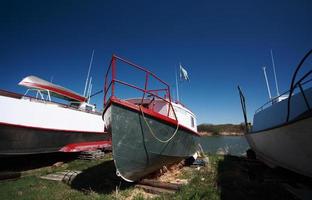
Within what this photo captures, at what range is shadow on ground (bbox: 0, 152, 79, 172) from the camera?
8.48 m

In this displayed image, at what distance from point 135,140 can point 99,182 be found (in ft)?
8.44

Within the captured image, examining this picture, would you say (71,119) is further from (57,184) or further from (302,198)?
(302,198)

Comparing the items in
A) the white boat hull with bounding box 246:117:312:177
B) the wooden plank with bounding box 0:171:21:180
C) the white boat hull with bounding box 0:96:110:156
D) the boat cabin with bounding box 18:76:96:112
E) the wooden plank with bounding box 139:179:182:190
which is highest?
the boat cabin with bounding box 18:76:96:112

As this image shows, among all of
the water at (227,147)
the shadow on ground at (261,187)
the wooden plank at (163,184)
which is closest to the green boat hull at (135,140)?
the wooden plank at (163,184)

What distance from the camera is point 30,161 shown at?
979 centimetres

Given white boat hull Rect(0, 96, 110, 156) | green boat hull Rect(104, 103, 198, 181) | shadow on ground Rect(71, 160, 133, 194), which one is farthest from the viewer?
white boat hull Rect(0, 96, 110, 156)

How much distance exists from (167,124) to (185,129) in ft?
4.51

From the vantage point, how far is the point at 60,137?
30.6 feet

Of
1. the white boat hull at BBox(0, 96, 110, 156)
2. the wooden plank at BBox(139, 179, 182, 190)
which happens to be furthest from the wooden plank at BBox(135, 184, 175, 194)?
the white boat hull at BBox(0, 96, 110, 156)

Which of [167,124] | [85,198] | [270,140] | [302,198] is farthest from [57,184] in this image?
[270,140]

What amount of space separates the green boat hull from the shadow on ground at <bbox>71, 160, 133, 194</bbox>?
0.81 meters

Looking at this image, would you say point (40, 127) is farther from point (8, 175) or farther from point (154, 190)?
point (154, 190)

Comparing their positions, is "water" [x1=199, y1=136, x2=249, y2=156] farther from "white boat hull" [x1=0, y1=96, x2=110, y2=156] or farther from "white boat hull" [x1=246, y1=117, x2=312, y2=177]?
"white boat hull" [x1=0, y1=96, x2=110, y2=156]

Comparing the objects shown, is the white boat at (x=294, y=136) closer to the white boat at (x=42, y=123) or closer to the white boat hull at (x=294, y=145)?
the white boat hull at (x=294, y=145)
